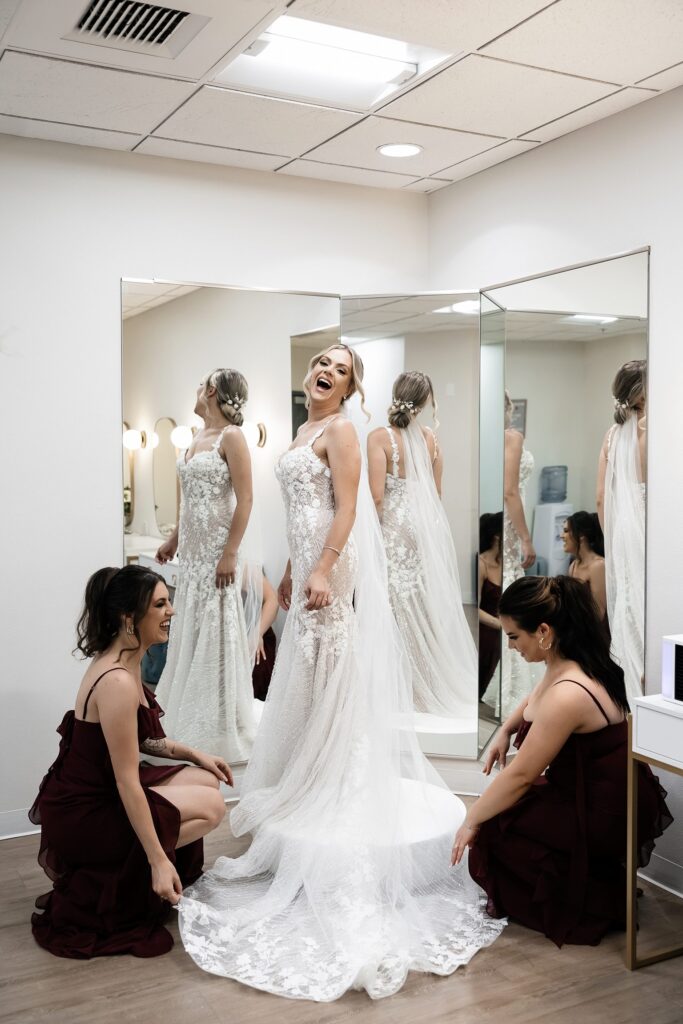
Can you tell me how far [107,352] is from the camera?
3838 millimetres

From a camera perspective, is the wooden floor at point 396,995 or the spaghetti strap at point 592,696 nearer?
the wooden floor at point 396,995

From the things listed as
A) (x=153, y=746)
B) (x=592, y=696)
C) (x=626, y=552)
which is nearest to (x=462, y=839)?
(x=592, y=696)

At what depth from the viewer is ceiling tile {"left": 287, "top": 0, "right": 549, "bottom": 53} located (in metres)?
2.50

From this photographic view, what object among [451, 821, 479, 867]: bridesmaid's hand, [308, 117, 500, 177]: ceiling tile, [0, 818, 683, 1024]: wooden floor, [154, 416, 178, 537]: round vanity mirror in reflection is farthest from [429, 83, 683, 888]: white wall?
[154, 416, 178, 537]: round vanity mirror in reflection

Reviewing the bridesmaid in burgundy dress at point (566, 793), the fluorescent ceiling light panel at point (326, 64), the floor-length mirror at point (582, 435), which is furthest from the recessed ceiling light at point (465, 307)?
the bridesmaid in burgundy dress at point (566, 793)

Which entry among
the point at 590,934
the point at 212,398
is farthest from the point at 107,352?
the point at 590,934

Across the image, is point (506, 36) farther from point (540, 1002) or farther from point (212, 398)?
point (540, 1002)

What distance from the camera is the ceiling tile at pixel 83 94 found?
297 cm

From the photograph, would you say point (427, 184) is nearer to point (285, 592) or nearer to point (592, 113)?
point (592, 113)

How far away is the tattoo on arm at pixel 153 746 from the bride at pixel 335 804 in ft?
1.34

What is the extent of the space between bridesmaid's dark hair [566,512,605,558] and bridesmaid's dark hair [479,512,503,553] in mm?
383

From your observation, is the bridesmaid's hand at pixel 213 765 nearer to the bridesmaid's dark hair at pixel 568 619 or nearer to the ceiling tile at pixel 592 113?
the bridesmaid's dark hair at pixel 568 619

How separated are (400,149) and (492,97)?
641mm

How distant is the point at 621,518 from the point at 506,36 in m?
1.59
